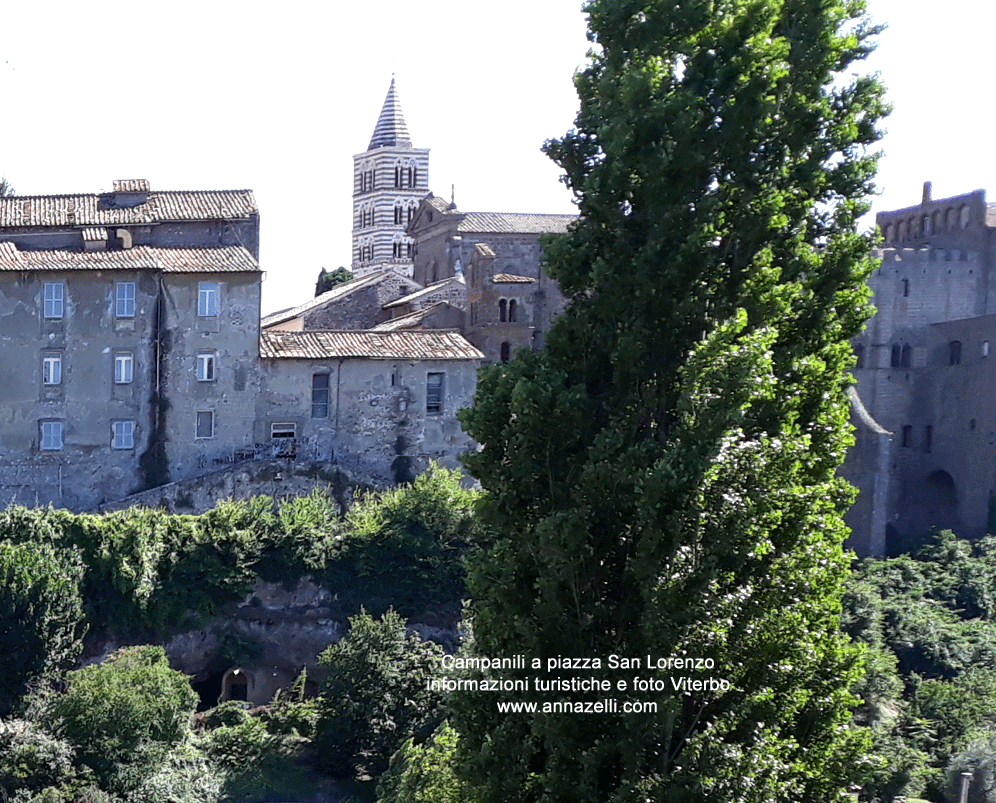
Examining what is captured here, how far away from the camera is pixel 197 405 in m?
36.5

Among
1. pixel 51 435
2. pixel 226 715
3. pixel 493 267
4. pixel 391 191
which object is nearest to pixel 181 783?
pixel 226 715

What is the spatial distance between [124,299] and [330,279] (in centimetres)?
2977

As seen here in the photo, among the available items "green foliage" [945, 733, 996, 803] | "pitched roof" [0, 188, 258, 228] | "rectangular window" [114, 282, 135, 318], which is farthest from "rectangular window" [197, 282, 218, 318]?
"green foliage" [945, 733, 996, 803]

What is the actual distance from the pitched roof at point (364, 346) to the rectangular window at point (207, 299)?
5.18 ft

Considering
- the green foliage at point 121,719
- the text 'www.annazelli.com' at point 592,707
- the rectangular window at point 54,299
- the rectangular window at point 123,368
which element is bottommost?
the green foliage at point 121,719

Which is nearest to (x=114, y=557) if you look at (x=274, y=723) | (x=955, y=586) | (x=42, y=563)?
(x=42, y=563)

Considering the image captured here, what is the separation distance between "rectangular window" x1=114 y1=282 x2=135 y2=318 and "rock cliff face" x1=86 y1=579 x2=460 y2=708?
892 centimetres

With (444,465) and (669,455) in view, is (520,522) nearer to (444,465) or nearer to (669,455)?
(669,455)

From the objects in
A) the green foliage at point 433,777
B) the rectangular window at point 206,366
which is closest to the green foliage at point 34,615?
the rectangular window at point 206,366

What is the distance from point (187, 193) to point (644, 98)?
30487mm

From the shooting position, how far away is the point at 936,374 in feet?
155

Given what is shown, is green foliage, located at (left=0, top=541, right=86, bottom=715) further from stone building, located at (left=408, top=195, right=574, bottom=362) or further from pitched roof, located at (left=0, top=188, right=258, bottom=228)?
stone building, located at (left=408, top=195, right=574, bottom=362)

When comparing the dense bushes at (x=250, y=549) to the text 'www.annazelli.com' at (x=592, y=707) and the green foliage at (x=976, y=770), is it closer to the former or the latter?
the green foliage at (x=976, y=770)

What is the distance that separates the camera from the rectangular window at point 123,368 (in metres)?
36.1
